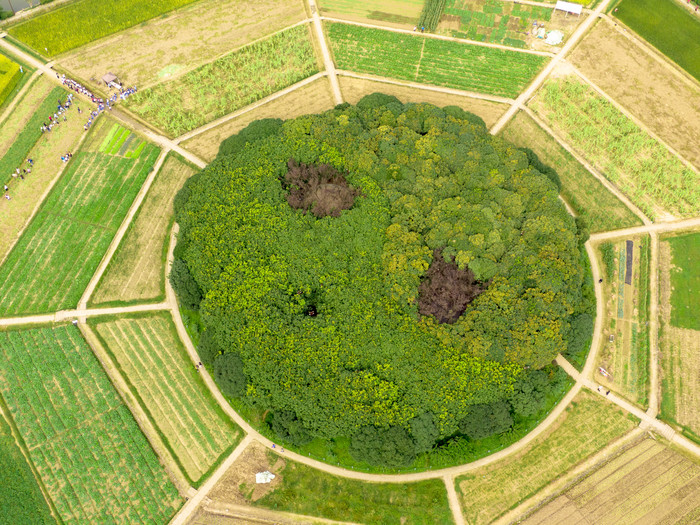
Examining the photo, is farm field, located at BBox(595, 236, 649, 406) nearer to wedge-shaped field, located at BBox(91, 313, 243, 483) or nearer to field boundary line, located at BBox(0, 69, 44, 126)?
wedge-shaped field, located at BBox(91, 313, 243, 483)

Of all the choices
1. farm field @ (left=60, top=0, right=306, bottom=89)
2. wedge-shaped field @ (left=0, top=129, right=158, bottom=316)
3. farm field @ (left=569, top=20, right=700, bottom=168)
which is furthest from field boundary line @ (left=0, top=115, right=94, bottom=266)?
farm field @ (left=569, top=20, right=700, bottom=168)

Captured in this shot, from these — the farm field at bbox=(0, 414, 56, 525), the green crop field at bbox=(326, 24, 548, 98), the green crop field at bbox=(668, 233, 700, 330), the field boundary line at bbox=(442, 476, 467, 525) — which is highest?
the green crop field at bbox=(326, 24, 548, 98)

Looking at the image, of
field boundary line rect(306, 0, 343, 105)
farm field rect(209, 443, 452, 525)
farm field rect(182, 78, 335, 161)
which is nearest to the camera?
farm field rect(209, 443, 452, 525)

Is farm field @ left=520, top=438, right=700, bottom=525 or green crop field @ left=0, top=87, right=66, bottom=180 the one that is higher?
green crop field @ left=0, top=87, right=66, bottom=180

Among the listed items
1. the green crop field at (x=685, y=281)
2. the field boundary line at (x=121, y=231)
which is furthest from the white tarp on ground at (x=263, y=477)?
the green crop field at (x=685, y=281)

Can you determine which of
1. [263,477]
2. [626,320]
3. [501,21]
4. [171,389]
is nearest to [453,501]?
[263,477]

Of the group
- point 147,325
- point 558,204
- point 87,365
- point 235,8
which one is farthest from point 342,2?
point 87,365

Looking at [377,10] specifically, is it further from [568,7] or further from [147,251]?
[147,251]
